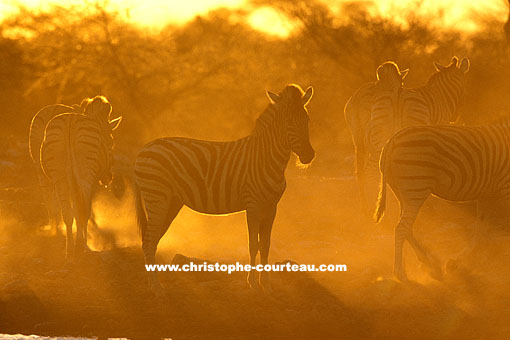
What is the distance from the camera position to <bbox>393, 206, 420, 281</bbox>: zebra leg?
9305mm

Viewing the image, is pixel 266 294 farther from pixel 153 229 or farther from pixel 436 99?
pixel 436 99

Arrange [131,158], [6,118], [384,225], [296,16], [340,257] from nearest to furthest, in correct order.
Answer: [340,257]
[384,225]
[131,158]
[6,118]
[296,16]

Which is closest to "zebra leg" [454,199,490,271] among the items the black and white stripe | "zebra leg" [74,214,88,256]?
"zebra leg" [74,214,88,256]

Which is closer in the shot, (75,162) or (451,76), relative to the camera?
(75,162)

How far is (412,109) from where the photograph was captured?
1334 centimetres

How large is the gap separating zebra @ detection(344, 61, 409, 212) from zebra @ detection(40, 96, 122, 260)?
4046 mm

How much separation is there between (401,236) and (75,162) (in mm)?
4295

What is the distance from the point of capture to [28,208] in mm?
15406

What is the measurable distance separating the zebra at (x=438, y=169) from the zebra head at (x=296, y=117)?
1116 millimetres

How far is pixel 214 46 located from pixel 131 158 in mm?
9858

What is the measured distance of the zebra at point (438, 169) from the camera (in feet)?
30.9

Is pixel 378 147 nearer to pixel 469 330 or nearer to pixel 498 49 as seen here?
pixel 469 330

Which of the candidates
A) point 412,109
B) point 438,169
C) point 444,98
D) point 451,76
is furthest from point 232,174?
point 451,76

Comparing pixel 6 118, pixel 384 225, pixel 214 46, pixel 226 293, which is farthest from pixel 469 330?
pixel 214 46
